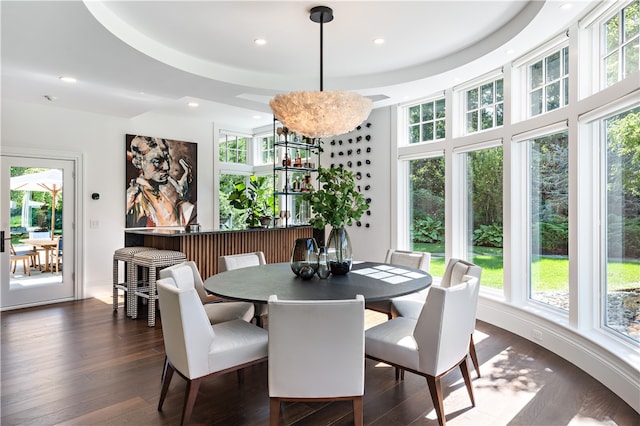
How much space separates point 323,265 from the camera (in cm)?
287

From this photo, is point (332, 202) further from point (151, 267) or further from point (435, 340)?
point (151, 267)

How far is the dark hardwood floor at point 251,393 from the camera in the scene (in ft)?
7.74

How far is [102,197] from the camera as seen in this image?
5703 mm

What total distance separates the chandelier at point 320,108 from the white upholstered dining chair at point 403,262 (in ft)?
4.54

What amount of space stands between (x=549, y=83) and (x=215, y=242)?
3939 mm

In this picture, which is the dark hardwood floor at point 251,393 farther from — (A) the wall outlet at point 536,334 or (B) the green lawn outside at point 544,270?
(B) the green lawn outside at point 544,270

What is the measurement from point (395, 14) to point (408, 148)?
233 centimetres

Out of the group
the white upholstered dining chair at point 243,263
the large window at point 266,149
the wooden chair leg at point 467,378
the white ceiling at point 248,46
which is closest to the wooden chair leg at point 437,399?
the wooden chair leg at point 467,378

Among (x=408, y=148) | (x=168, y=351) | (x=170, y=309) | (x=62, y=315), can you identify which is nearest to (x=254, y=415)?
(x=168, y=351)

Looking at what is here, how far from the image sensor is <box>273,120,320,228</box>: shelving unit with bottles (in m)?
5.30

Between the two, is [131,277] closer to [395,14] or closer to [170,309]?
[170,309]

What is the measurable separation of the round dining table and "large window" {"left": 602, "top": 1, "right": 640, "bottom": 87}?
2012mm

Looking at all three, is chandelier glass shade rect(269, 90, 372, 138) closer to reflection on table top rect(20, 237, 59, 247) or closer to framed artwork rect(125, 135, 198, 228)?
framed artwork rect(125, 135, 198, 228)

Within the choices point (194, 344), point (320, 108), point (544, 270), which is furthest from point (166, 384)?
point (544, 270)
